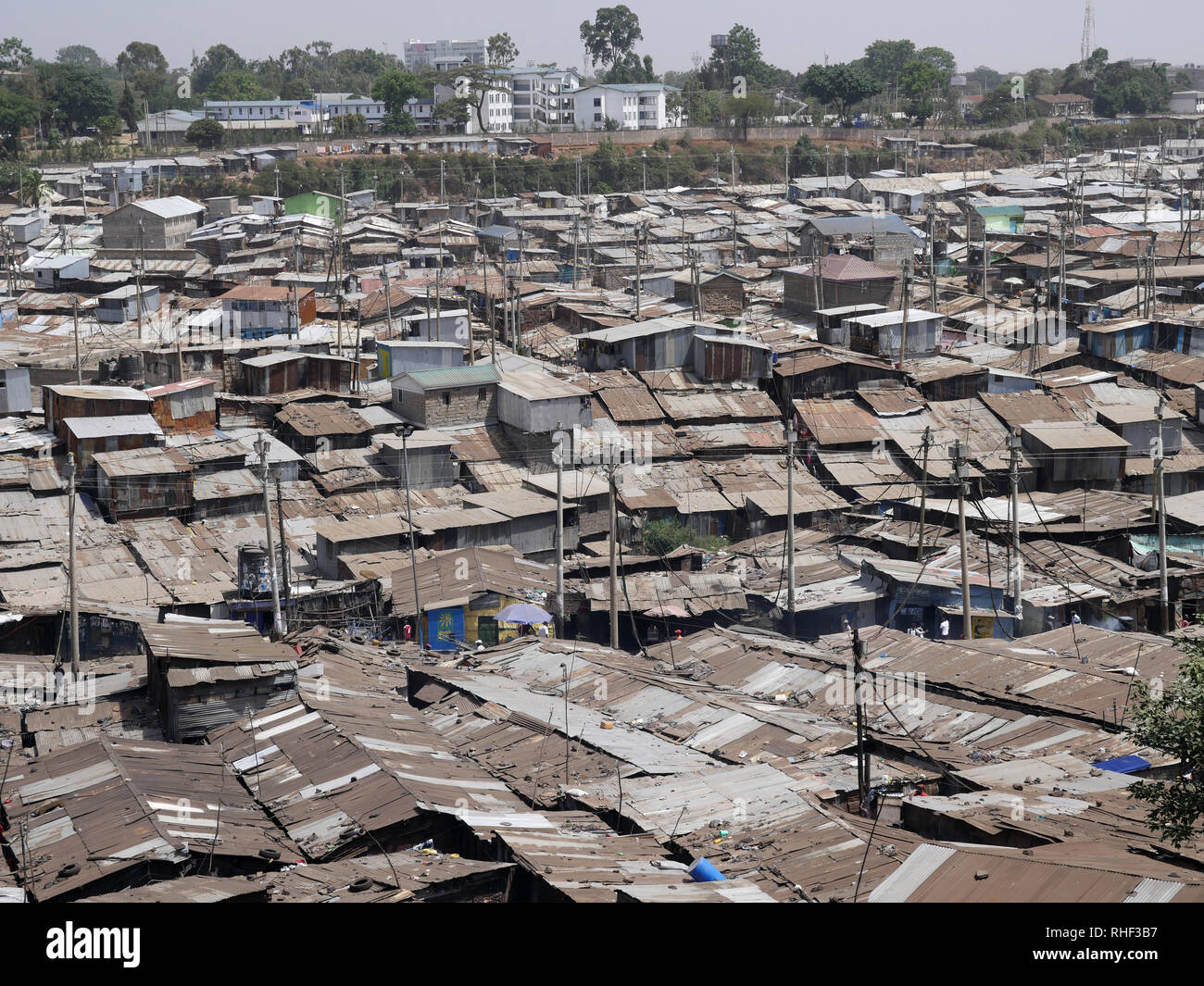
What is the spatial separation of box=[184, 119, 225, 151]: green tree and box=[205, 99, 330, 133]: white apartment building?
368 inches

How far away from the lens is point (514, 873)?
10133 millimetres

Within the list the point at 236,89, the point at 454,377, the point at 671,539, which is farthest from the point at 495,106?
the point at 671,539

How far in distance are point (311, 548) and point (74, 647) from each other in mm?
6963

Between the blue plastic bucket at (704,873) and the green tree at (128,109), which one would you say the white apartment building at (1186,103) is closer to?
the green tree at (128,109)

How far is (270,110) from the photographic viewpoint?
7912cm

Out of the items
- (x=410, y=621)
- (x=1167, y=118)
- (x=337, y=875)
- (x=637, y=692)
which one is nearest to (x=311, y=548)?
(x=410, y=621)

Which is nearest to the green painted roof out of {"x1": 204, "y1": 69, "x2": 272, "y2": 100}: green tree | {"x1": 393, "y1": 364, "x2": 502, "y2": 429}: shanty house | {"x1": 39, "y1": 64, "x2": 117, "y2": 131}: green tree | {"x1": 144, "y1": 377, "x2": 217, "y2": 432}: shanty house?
{"x1": 393, "y1": 364, "x2": 502, "y2": 429}: shanty house

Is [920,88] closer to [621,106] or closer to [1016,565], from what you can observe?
[621,106]

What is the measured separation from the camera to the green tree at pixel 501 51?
85062 millimetres

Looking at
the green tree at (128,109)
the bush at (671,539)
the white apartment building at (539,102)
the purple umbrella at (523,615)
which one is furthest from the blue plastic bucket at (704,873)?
the white apartment building at (539,102)

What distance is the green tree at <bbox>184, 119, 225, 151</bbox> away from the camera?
223 ft

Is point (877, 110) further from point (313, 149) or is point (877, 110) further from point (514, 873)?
point (514, 873)

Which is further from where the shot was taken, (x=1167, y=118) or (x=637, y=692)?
(x=1167, y=118)

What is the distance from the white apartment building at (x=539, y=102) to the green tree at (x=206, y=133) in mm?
19356
